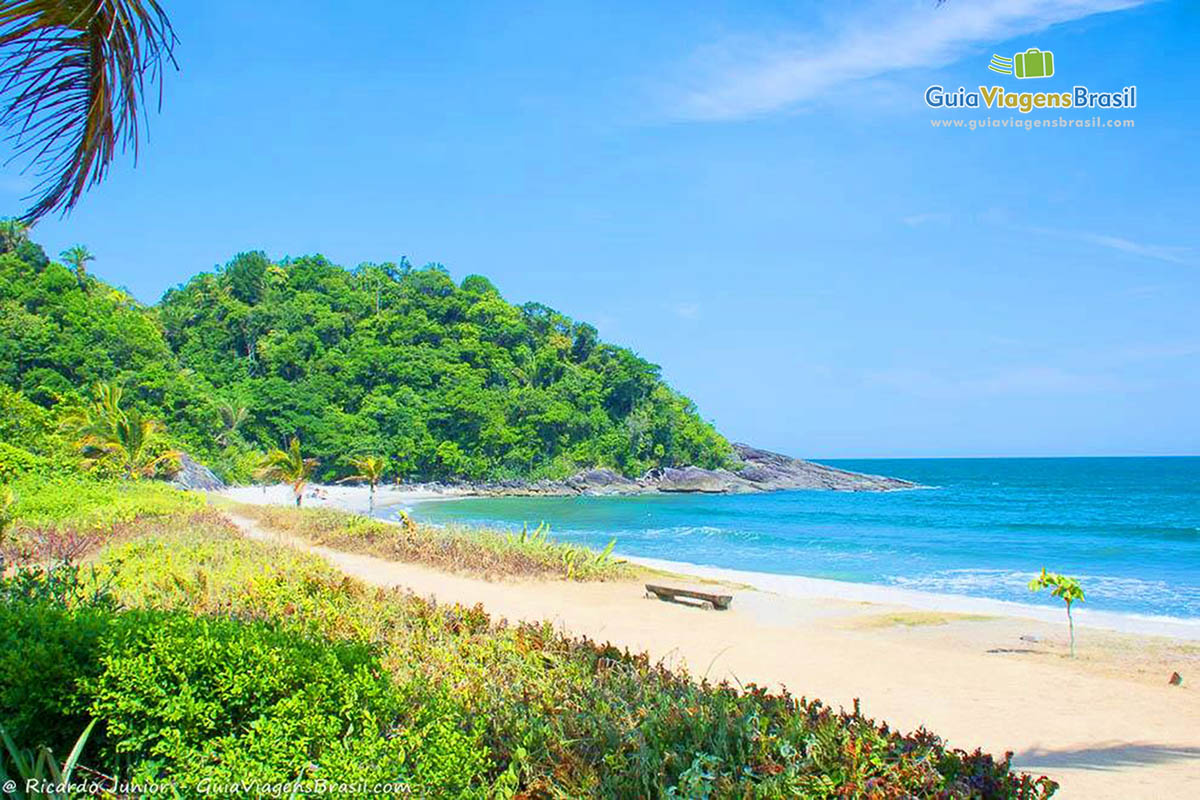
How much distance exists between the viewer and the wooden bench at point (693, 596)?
1404cm

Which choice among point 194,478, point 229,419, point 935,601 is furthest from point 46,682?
point 229,419

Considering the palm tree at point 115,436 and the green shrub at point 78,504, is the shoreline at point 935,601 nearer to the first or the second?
the green shrub at point 78,504

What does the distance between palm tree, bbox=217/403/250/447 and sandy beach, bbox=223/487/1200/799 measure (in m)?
49.3

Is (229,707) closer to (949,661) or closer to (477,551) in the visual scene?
(949,661)

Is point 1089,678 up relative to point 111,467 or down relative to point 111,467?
down

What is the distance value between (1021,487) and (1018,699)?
88.5m

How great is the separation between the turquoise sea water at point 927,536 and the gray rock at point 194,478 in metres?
12.2

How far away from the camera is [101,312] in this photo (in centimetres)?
5834

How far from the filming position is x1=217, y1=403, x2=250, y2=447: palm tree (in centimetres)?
6234

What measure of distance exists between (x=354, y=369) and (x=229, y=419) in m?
12.8

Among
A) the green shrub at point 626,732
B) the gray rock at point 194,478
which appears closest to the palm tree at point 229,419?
the gray rock at point 194,478

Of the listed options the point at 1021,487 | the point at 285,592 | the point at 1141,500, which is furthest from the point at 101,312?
the point at 1021,487

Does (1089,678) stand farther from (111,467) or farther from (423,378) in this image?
(423,378)

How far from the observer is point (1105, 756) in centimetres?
618
